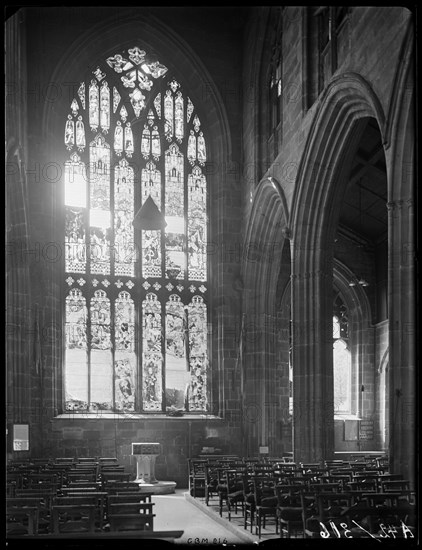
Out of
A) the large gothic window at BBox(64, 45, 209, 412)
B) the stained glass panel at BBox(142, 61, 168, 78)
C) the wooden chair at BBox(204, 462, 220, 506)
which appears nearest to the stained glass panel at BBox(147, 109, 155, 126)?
the large gothic window at BBox(64, 45, 209, 412)

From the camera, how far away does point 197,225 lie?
26.5 meters

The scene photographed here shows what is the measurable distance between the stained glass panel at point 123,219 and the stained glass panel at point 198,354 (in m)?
2.20

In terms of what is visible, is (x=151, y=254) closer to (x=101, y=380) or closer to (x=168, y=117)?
(x=101, y=380)

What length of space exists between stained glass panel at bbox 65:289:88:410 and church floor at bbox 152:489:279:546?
6.54 meters

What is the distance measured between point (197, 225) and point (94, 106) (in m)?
4.72

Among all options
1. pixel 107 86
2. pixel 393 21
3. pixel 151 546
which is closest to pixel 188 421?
pixel 107 86

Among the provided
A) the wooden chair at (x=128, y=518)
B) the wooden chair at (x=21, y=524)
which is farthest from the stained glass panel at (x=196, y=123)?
the wooden chair at (x=21, y=524)

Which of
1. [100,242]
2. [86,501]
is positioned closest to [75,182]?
[100,242]

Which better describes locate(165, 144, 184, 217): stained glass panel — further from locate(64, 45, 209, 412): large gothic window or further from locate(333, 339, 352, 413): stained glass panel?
locate(333, 339, 352, 413): stained glass panel

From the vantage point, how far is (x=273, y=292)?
24969 mm

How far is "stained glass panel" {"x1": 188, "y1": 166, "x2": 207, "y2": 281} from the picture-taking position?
2619 cm

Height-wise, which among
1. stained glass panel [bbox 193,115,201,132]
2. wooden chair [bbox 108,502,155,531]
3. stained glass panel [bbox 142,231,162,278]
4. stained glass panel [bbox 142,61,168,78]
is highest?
stained glass panel [bbox 142,61,168,78]

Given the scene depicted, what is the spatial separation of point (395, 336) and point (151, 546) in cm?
868
